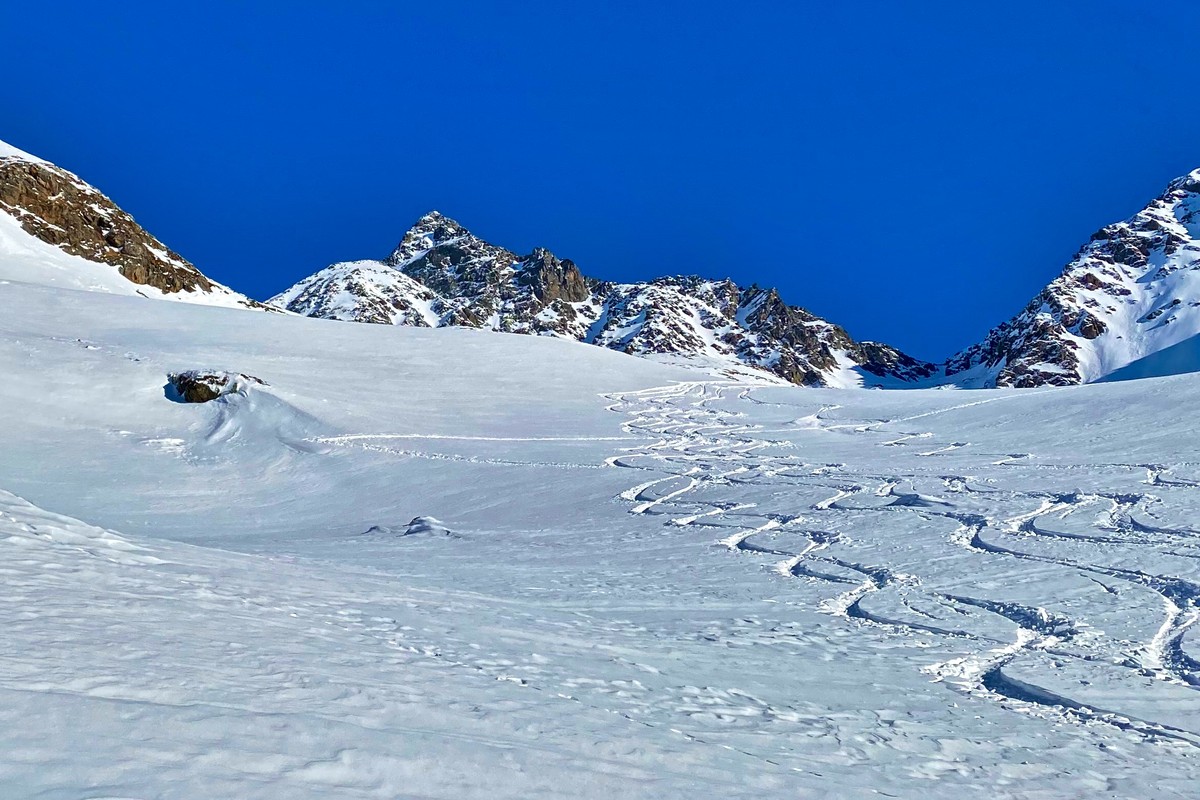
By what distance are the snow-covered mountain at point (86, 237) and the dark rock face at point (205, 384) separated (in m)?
49.1

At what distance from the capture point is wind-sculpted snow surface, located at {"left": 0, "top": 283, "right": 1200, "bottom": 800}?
5.06m

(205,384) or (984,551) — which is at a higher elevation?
(205,384)

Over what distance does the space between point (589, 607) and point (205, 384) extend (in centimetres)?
2151

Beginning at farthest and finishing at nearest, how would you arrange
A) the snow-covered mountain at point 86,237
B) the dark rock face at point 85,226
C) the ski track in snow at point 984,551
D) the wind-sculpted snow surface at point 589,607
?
the dark rock face at point 85,226
the snow-covered mountain at point 86,237
the ski track in snow at point 984,551
the wind-sculpted snow surface at point 589,607

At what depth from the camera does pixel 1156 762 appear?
20.8 ft

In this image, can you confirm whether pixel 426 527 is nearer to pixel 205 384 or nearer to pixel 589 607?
pixel 589 607

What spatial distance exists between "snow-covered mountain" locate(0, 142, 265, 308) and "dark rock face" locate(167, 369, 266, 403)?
49.1 meters

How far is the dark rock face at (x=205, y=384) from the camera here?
1111 inches

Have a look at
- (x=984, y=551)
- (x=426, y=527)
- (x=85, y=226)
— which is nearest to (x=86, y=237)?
(x=85, y=226)

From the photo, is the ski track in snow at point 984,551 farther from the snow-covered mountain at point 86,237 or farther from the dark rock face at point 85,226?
the dark rock face at point 85,226

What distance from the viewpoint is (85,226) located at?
86250 millimetres

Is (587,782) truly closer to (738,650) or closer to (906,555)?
(738,650)

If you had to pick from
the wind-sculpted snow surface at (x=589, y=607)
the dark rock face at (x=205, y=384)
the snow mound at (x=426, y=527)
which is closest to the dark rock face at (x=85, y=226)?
the dark rock face at (x=205, y=384)

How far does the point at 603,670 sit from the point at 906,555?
7057 mm
